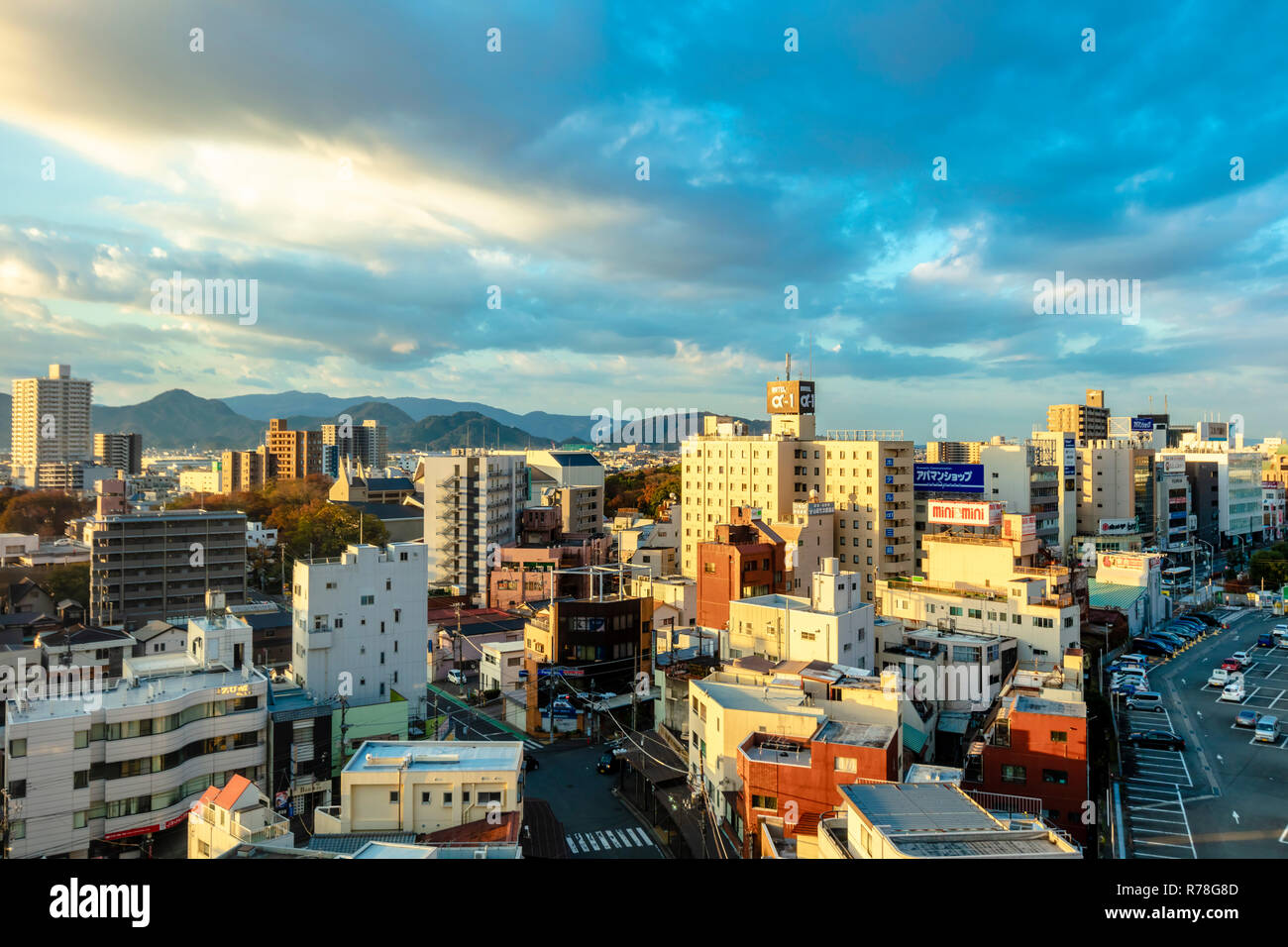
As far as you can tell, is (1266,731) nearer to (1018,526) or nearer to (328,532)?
(1018,526)

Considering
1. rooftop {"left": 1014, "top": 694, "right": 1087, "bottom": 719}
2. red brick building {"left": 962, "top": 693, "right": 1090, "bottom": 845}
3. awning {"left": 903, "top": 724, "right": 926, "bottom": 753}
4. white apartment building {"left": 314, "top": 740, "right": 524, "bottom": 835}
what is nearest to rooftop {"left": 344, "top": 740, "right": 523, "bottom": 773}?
white apartment building {"left": 314, "top": 740, "right": 524, "bottom": 835}

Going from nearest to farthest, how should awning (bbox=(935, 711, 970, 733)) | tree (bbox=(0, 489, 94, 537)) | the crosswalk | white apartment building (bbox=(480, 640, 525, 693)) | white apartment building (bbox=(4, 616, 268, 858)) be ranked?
white apartment building (bbox=(4, 616, 268, 858)) → the crosswalk → awning (bbox=(935, 711, 970, 733)) → white apartment building (bbox=(480, 640, 525, 693)) → tree (bbox=(0, 489, 94, 537))

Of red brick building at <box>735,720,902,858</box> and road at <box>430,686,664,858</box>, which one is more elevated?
red brick building at <box>735,720,902,858</box>

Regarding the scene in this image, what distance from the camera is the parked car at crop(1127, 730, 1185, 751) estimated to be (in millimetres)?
14391

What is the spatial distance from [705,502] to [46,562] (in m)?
22.3

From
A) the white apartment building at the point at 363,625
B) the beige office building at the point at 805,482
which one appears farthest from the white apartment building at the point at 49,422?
the white apartment building at the point at 363,625

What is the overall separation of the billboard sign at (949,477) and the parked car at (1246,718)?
46.0 ft

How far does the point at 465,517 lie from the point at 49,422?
105ft

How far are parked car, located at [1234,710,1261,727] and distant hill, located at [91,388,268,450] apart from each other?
76560 millimetres

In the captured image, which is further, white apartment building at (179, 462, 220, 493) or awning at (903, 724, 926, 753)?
white apartment building at (179, 462, 220, 493)

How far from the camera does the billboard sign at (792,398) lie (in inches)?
1188

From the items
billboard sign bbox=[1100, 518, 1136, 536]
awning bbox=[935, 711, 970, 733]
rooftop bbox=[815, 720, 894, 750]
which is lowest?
awning bbox=[935, 711, 970, 733]

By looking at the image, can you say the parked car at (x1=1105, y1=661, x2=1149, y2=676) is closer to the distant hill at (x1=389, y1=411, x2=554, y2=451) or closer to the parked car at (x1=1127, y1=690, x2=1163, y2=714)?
the parked car at (x1=1127, y1=690, x2=1163, y2=714)

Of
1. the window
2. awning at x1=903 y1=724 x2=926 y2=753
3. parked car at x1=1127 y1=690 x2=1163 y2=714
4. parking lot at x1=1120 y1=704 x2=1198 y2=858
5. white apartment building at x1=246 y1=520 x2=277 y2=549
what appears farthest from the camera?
white apartment building at x1=246 y1=520 x2=277 y2=549
